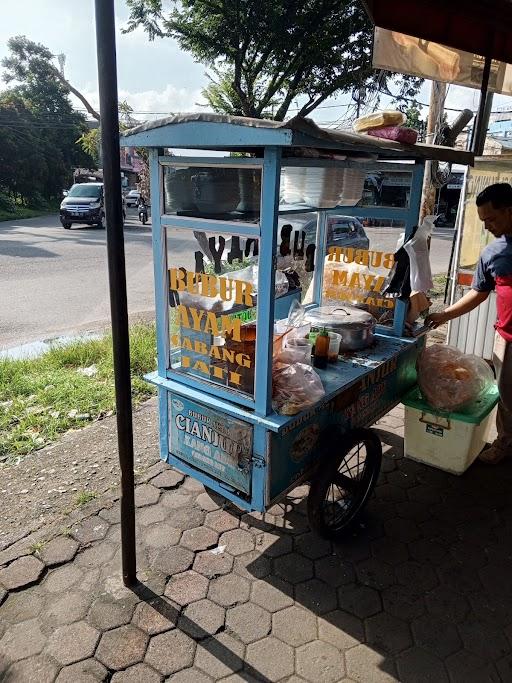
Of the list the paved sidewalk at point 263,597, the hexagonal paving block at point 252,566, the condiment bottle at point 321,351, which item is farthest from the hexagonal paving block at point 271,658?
the condiment bottle at point 321,351

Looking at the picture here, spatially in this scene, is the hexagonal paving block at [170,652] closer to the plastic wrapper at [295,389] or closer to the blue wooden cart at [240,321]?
the blue wooden cart at [240,321]

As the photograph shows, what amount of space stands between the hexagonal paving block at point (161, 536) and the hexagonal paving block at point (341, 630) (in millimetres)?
880


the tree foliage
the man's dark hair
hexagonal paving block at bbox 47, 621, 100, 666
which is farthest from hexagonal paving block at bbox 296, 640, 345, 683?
the tree foliage

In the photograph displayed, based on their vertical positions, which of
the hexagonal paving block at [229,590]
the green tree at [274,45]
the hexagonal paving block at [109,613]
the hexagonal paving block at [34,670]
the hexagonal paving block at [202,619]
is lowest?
the hexagonal paving block at [34,670]

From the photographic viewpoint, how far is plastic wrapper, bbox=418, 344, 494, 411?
10.4ft

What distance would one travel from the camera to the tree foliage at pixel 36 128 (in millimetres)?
27422

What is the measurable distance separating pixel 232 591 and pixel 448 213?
28.1 meters

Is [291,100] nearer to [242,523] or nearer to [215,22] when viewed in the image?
[215,22]

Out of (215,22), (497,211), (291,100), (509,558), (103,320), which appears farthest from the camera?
(291,100)

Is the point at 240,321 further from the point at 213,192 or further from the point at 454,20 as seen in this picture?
the point at 454,20

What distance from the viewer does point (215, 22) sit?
38.4ft

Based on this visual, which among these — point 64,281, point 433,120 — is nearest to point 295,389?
point 433,120

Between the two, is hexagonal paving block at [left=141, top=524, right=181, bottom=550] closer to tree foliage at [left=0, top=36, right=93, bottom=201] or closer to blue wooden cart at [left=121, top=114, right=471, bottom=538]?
blue wooden cart at [left=121, top=114, right=471, bottom=538]

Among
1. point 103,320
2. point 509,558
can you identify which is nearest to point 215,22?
point 103,320
